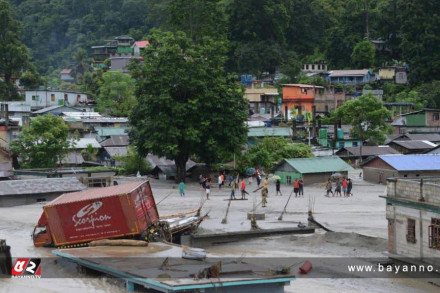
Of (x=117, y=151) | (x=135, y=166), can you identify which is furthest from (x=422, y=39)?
(x=135, y=166)

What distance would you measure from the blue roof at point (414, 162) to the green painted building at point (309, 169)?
328cm

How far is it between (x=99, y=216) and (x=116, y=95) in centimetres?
5460

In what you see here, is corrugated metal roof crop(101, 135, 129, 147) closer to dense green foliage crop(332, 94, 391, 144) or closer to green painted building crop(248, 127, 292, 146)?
green painted building crop(248, 127, 292, 146)

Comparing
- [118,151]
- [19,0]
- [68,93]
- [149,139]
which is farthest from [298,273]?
[19,0]

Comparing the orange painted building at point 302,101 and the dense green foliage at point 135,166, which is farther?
the orange painted building at point 302,101

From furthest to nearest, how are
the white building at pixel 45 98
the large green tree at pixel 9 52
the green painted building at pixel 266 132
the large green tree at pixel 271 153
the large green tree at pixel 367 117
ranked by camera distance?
1. the large green tree at pixel 9 52
2. the white building at pixel 45 98
3. the green painted building at pixel 266 132
4. the large green tree at pixel 367 117
5. the large green tree at pixel 271 153

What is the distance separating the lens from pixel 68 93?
83.8m

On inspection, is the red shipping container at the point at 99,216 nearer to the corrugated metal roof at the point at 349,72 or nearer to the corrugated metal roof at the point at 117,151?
the corrugated metal roof at the point at 117,151

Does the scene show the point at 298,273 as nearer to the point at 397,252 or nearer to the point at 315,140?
the point at 397,252

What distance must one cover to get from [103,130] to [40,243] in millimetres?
35709

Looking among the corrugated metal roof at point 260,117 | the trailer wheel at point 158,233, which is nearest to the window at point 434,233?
the trailer wheel at point 158,233

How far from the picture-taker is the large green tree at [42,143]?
49906mm

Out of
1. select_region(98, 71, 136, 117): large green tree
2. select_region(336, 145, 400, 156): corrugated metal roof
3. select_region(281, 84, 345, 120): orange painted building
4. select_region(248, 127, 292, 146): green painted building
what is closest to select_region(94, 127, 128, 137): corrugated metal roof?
select_region(248, 127, 292, 146): green painted building

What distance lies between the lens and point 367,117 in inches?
2410
